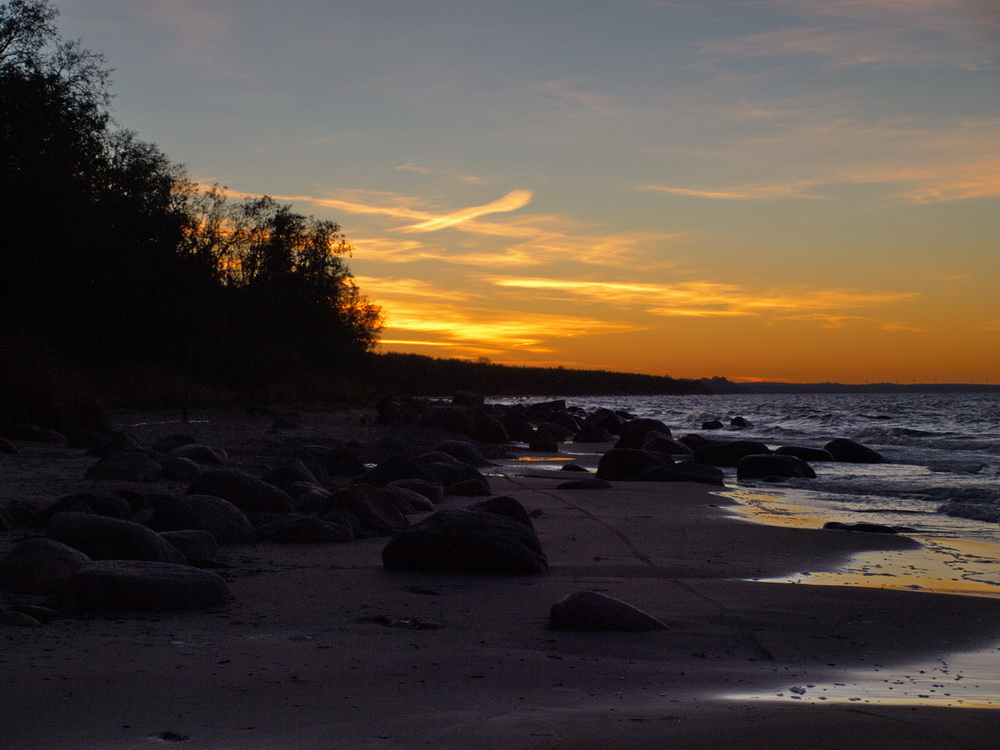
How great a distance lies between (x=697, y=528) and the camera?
8914 millimetres

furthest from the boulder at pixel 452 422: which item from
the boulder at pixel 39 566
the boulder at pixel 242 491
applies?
the boulder at pixel 39 566

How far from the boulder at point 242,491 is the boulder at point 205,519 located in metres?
1.03

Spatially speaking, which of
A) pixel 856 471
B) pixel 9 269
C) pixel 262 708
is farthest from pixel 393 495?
pixel 9 269

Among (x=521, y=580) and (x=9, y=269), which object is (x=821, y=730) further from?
(x=9, y=269)

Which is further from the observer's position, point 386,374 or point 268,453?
point 386,374

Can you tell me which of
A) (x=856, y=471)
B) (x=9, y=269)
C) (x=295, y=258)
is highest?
(x=295, y=258)

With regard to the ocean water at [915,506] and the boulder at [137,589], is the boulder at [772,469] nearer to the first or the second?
the ocean water at [915,506]

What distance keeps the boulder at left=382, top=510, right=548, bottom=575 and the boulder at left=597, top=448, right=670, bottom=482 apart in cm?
882

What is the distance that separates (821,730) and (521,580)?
3003 millimetres

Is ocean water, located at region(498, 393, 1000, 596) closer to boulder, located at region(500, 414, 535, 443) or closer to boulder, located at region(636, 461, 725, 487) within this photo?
boulder, located at region(636, 461, 725, 487)

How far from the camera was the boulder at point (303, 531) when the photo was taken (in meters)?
7.00

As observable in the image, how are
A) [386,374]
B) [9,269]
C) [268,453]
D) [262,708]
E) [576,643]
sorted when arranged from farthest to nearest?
[386,374]
[9,269]
[268,453]
[576,643]
[262,708]

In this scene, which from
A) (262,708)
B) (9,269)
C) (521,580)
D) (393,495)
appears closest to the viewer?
(262,708)

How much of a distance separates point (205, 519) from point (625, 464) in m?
9.27
